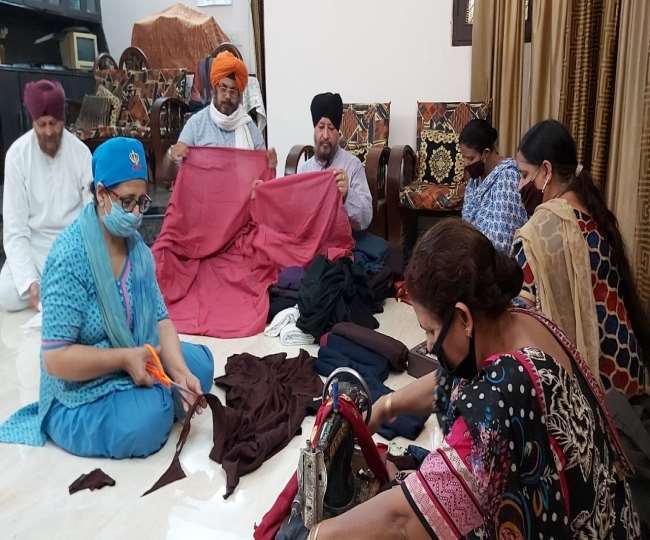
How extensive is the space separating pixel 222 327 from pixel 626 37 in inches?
82.8

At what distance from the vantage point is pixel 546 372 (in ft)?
3.10

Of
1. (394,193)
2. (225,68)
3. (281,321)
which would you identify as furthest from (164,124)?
(281,321)

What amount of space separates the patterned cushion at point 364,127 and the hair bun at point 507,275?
3.45 m

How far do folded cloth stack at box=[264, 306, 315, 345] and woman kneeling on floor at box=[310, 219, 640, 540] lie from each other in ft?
6.15

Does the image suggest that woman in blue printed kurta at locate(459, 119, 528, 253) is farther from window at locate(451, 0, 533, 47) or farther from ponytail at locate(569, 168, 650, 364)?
window at locate(451, 0, 533, 47)

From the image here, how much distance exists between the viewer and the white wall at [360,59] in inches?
171

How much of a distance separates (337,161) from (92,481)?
232 centimetres

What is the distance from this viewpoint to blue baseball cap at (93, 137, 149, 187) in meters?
1.87

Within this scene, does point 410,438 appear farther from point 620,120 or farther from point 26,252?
point 26,252

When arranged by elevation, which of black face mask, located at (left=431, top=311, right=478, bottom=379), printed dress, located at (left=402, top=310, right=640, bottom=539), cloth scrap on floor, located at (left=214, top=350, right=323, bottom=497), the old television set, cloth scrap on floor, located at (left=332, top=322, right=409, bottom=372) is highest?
the old television set

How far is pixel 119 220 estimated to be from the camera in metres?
1.91

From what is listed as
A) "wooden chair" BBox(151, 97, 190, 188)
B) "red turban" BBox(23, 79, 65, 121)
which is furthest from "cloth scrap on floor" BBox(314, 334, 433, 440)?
"wooden chair" BBox(151, 97, 190, 188)

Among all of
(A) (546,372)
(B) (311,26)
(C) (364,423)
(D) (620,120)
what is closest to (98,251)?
(C) (364,423)

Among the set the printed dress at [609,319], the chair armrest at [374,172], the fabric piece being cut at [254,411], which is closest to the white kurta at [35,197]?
the fabric piece being cut at [254,411]
